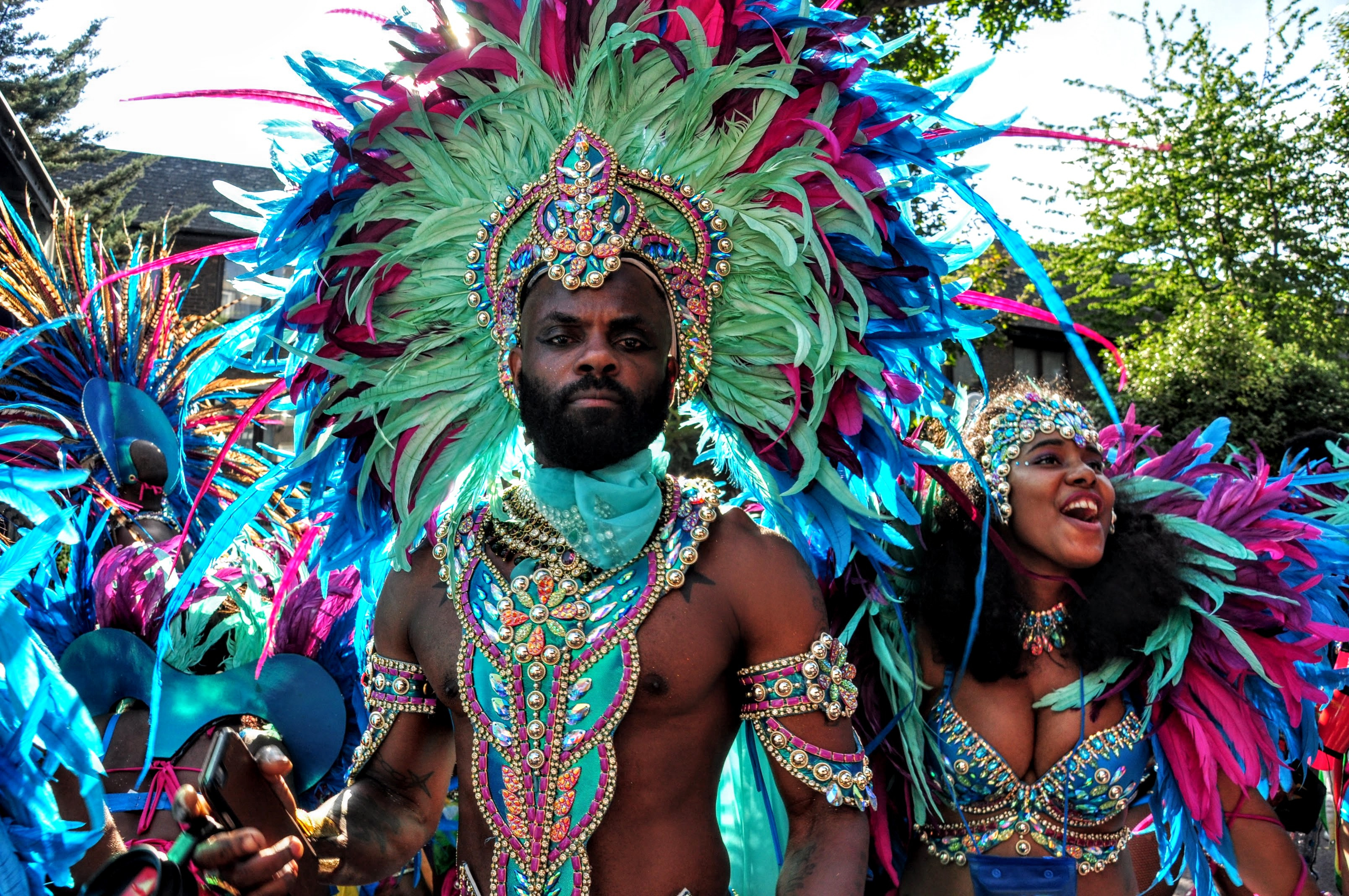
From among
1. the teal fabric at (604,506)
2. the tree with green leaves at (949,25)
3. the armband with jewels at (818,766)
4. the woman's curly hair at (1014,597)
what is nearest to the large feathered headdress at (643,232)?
the teal fabric at (604,506)

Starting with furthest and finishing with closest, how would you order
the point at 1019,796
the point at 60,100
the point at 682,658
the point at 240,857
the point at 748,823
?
the point at 60,100
the point at 1019,796
the point at 748,823
the point at 682,658
the point at 240,857

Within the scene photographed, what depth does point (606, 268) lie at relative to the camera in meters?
2.28

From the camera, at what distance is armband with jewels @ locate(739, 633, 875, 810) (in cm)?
213

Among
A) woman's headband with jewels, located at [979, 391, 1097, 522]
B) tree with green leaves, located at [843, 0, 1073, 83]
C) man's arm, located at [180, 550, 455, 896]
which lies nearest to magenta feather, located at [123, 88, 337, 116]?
man's arm, located at [180, 550, 455, 896]

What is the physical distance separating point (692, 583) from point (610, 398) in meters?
0.41

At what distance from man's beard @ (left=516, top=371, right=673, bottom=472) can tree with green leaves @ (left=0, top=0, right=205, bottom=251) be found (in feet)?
63.8

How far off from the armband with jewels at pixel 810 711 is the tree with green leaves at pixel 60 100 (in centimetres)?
1982

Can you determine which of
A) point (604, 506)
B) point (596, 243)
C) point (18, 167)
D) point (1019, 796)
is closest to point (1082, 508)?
point (1019, 796)

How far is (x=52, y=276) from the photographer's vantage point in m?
4.02

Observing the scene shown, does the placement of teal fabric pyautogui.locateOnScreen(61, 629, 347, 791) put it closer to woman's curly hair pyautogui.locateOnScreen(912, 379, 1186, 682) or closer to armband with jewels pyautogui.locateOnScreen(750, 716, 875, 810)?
armband with jewels pyautogui.locateOnScreen(750, 716, 875, 810)

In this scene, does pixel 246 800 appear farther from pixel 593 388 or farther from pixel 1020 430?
pixel 1020 430

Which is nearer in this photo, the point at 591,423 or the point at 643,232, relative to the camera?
the point at 591,423

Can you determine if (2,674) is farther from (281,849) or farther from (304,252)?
(304,252)

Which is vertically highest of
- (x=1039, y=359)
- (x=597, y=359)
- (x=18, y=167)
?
(x=1039, y=359)
